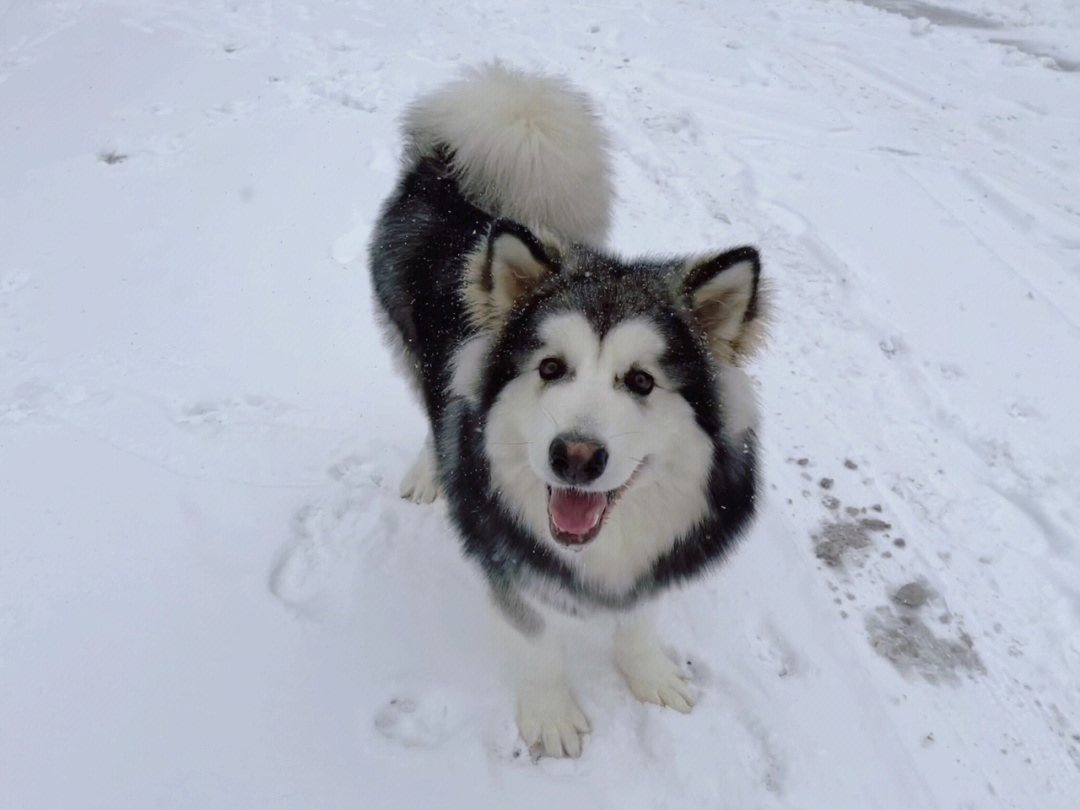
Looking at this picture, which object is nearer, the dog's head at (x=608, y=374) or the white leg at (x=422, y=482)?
the dog's head at (x=608, y=374)

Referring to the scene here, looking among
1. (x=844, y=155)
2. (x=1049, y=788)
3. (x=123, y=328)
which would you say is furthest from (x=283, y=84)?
(x=1049, y=788)

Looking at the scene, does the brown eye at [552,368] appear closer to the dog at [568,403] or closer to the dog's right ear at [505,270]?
the dog at [568,403]

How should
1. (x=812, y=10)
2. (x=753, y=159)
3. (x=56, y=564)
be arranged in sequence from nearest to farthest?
(x=56, y=564), (x=753, y=159), (x=812, y=10)

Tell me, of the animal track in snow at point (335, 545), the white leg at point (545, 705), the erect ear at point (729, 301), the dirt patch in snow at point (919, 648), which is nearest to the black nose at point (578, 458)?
the erect ear at point (729, 301)

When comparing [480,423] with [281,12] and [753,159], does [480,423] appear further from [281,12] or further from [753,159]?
[281,12]

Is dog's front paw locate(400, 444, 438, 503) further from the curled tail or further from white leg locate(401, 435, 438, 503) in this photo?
the curled tail

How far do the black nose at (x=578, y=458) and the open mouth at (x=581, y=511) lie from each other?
17cm

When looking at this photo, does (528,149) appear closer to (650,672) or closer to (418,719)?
(650,672)

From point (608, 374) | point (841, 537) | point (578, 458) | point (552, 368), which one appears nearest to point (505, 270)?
point (552, 368)

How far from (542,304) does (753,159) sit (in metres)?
4.19

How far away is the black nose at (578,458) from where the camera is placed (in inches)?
58.9

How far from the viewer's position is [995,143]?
5.53m

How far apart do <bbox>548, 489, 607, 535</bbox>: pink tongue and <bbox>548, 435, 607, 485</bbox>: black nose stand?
0.17 meters

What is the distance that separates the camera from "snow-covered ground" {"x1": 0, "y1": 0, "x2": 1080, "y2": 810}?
219 cm
